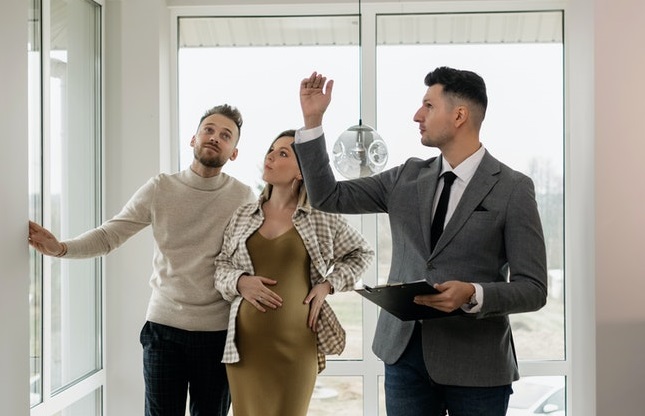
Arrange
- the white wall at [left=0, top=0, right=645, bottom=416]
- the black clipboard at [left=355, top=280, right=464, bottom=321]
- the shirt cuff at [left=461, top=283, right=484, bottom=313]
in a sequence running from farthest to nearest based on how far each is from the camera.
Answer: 1. the white wall at [left=0, top=0, right=645, bottom=416]
2. the shirt cuff at [left=461, top=283, right=484, bottom=313]
3. the black clipboard at [left=355, top=280, right=464, bottom=321]

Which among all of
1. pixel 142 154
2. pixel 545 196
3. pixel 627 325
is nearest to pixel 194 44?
pixel 142 154

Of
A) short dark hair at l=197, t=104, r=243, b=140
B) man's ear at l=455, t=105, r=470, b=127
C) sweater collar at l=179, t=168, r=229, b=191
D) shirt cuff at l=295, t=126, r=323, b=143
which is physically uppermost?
short dark hair at l=197, t=104, r=243, b=140

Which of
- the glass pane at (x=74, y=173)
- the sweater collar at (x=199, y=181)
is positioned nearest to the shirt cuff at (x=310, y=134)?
the sweater collar at (x=199, y=181)

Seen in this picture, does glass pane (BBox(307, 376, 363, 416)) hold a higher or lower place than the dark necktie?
lower

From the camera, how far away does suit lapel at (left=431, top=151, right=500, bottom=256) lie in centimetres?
228

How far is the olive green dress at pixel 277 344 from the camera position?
9.60 feet

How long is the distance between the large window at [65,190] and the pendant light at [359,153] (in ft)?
3.91

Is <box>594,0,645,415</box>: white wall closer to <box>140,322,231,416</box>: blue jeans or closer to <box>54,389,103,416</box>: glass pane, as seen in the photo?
<box>140,322,231,416</box>: blue jeans

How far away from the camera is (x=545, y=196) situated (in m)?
4.23

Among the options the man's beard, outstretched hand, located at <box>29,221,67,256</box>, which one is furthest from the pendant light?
outstretched hand, located at <box>29,221,67,256</box>

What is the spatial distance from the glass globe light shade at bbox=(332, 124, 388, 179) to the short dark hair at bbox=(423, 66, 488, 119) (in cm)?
53

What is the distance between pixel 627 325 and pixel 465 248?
91cm

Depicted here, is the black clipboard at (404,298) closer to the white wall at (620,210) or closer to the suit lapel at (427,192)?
the suit lapel at (427,192)

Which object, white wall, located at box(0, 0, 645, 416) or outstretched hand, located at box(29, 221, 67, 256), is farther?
outstretched hand, located at box(29, 221, 67, 256)
